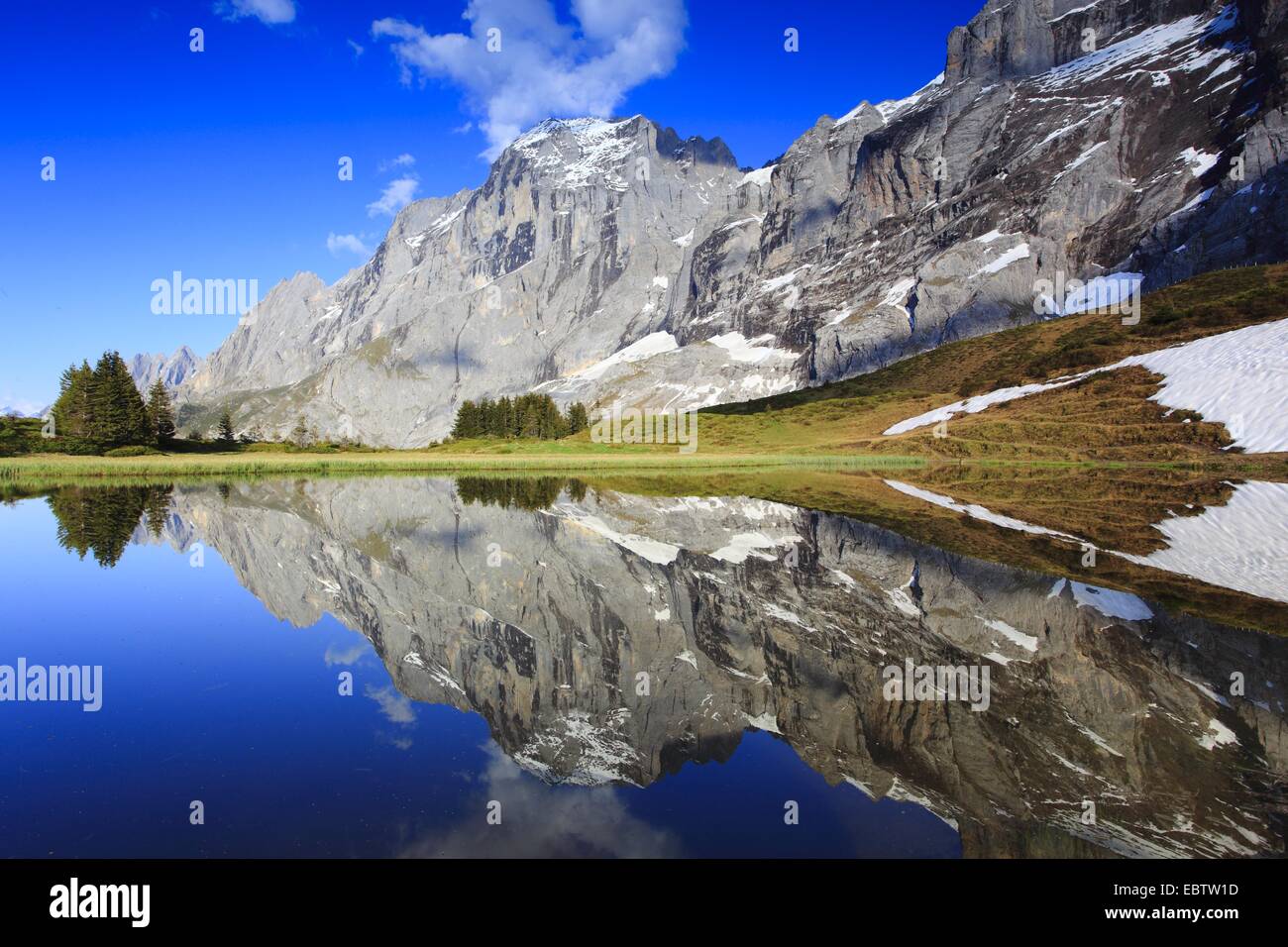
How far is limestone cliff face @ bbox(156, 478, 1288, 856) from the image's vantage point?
8.43 m

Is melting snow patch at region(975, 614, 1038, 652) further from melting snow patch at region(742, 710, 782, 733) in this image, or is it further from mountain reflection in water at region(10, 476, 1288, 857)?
melting snow patch at region(742, 710, 782, 733)

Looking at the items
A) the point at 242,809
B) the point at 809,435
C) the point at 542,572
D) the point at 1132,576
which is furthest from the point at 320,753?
the point at 809,435

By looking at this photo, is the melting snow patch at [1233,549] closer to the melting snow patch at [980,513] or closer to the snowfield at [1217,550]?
the snowfield at [1217,550]

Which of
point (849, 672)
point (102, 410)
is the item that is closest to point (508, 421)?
point (102, 410)

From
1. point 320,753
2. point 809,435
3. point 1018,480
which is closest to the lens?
point 320,753

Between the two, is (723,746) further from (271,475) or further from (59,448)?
(59,448)

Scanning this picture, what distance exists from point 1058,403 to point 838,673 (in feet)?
413

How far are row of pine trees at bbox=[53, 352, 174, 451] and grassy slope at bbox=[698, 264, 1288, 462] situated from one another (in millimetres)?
91506

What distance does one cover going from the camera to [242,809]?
7684mm

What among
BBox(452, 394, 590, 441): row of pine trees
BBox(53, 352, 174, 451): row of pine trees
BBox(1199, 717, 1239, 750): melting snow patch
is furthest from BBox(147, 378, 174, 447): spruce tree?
BBox(1199, 717, 1239, 750): melting snow patch

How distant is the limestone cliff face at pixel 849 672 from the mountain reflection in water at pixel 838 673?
0.05 m

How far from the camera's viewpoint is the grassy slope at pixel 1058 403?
9594cm

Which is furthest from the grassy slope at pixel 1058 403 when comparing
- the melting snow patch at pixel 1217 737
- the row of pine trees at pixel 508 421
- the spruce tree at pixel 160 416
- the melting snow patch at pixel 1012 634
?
the spruce tree at pixel 160 416

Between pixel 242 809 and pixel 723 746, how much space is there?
5.85m
